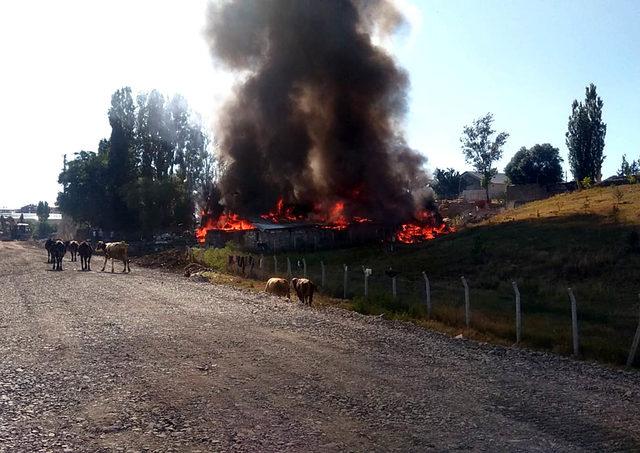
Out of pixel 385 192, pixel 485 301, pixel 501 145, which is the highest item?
pixel 501 145

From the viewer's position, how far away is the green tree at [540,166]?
82.4 metres

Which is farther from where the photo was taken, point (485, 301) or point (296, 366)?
point (485, 301)

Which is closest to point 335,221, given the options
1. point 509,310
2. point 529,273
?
point 529,273

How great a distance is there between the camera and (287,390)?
30.5ft

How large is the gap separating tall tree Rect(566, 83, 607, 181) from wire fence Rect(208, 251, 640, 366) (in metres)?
52.2

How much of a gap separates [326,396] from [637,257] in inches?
1047

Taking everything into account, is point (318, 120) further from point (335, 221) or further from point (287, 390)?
point (287, 390)

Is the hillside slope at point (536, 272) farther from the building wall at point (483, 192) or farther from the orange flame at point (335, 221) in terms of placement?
the building wall at point (483, 192)

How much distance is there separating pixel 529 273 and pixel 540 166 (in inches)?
2177

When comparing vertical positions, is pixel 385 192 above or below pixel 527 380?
above

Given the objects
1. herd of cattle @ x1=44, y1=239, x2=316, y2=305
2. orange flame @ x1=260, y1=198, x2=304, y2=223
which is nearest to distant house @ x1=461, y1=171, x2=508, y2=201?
orange flame @ x1=260, y1=198, x2=304, y2=223

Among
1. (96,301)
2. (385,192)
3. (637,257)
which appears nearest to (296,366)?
(96,301)

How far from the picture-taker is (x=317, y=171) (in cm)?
5447

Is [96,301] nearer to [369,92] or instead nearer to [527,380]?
[527,380]
